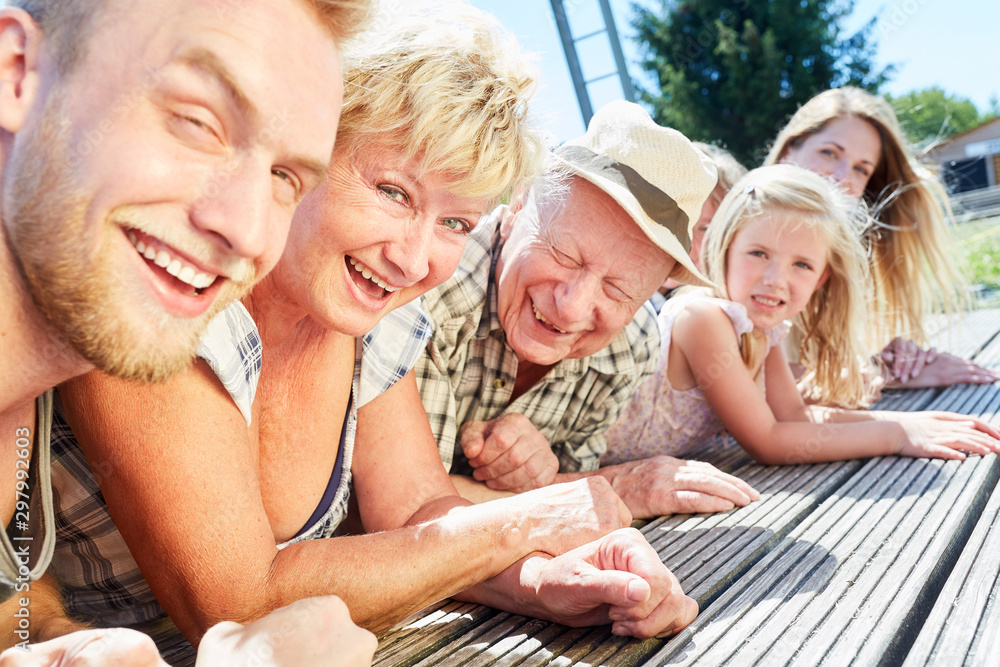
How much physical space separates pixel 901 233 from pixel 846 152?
1.77 ft

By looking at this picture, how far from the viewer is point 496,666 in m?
1.25

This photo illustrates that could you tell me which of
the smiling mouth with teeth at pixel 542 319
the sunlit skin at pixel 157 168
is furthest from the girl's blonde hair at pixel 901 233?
the sunlit skin at pixel 157 168

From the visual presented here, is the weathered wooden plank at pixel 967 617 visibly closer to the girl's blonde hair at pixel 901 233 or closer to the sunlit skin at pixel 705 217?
the sunlit skin at pixel 705 217

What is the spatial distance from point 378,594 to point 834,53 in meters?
24.8

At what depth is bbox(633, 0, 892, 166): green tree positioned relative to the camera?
21.1 metres

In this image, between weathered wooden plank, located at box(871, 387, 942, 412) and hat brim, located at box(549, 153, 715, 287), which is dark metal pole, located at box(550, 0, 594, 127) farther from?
hat brim, located at box(549, 153, 715, 287)

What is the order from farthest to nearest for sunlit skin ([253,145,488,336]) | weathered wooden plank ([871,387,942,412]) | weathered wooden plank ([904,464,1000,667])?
weathered wooden plank ([871,387,942,412]), sunlit skin ([253,145,488,336]), weathered wooden plank ([904,464,1000,667])

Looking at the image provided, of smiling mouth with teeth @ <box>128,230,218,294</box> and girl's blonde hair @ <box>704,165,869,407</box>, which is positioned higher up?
smiling mouth with teeth @ <box>128,230,218,294</box>

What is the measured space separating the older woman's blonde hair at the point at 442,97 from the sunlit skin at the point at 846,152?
3.01 meters

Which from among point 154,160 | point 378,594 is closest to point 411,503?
point 378,594

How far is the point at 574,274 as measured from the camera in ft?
7.07

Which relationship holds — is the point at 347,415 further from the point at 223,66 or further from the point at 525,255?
the point at 223,66

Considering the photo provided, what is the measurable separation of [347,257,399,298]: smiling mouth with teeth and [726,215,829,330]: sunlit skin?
1.86 m

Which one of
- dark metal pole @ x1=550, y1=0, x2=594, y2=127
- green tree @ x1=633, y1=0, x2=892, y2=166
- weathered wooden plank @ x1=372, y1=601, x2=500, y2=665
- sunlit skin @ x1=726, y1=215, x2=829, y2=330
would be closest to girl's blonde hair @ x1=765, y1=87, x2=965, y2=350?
sunlit skin @ x1=726, y1=215, x2=829, y2=330
